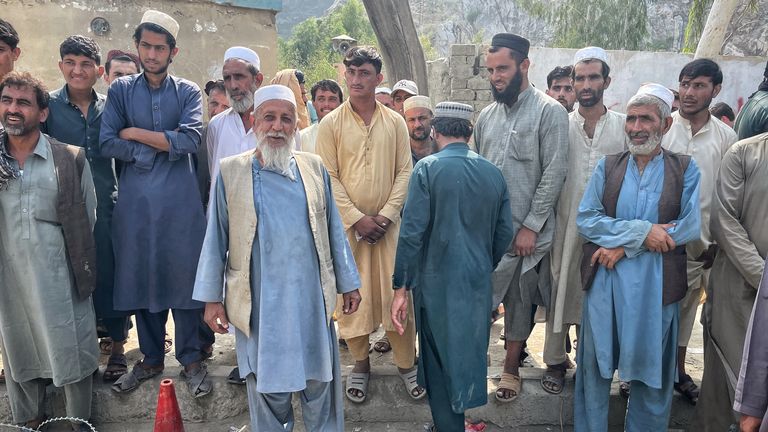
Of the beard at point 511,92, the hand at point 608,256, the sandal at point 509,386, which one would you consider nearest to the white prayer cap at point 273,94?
the beard at point 511,92

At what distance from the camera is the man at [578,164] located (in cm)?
354

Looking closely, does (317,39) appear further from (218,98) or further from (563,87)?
(563,87)

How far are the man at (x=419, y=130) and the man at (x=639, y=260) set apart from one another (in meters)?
1.73

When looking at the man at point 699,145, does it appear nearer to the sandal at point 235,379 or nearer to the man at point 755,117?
the man at point 755,117

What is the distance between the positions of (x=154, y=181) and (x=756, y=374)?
3201 mm

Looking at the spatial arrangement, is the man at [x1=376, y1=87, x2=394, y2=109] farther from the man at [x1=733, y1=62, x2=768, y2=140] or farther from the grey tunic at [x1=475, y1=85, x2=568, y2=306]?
the man at [x1=733, y1=62, x2=768, y2=140]

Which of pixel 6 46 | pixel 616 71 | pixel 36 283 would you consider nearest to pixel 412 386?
pixel 36 283

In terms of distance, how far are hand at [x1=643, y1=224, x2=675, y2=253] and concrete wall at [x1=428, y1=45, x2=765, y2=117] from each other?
7.37 m

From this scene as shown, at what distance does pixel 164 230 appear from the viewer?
11.2 ft

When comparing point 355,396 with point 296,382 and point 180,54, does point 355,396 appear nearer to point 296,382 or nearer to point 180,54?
point 296,382

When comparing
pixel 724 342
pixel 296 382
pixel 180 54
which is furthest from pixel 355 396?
pixel 180 54

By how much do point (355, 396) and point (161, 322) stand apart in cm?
138

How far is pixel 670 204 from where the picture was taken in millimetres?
3006

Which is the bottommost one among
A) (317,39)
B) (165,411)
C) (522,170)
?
(165,411)
